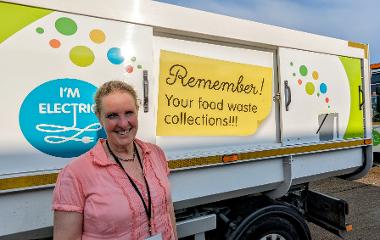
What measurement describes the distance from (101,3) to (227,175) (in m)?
1.76

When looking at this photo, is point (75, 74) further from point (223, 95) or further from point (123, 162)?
point (223, 95)

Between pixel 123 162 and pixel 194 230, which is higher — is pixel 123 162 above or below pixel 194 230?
above

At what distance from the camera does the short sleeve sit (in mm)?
1601

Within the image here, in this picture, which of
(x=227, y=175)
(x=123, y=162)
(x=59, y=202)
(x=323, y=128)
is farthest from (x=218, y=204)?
(x=59, y=202)

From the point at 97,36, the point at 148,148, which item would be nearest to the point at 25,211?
the point at 148,148

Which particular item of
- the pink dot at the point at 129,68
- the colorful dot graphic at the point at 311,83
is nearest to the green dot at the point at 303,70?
the colorful dot graphic at the point at 311,83

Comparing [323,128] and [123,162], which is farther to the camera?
[323,128]

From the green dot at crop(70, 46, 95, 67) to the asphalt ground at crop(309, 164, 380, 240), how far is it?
424cm

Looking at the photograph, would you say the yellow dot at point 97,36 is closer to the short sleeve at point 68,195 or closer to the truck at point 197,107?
the truck at point 197,107

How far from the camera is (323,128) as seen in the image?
3814 millimetres

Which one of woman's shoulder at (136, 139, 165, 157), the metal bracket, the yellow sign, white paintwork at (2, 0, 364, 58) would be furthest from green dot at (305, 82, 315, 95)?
woman's shoulder at (136, 139, 165, 157)

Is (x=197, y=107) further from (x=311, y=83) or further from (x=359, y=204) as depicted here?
(x=359, y=204)

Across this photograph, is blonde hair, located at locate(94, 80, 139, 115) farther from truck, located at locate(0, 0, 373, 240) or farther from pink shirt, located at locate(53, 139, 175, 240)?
truck, located at locate(0, 0, 373, 240)

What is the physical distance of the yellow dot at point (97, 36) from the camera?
2377mm
